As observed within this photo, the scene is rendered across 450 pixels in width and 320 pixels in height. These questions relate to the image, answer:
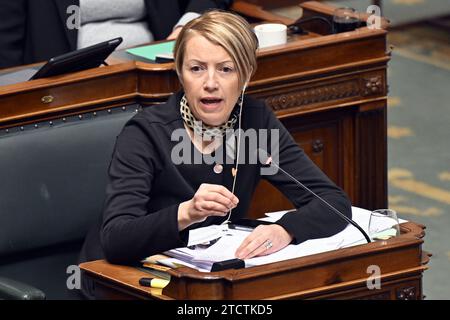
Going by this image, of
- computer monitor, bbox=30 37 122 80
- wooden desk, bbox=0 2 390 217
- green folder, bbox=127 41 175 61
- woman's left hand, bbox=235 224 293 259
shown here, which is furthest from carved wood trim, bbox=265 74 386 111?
woman's left hand, bbox=235 224 293 259

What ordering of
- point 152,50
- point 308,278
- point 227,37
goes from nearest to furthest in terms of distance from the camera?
point 308,278, point 227,37, point 152,50

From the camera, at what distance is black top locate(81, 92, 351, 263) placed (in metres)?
2.91

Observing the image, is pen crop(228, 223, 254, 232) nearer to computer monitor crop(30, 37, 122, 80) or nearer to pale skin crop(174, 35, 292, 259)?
pale skin crop(174, 35, 292, 259)

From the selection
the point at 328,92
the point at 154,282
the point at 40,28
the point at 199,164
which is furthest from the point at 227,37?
the point at 40,28

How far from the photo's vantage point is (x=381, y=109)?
13.7 ft

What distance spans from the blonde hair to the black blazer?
1.17 meters

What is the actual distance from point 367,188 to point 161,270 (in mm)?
1491

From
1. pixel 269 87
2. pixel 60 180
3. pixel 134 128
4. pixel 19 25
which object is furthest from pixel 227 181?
pixel 19 25

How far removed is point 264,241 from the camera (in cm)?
294

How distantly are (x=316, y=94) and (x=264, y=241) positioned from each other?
3.80 ft

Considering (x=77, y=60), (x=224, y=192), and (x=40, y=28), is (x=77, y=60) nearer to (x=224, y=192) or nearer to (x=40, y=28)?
(x=40, y=28)

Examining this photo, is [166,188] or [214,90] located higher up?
[214,90]

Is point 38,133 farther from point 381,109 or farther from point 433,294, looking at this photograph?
point 433,294

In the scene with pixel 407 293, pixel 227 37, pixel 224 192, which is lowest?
pixel 407 293
